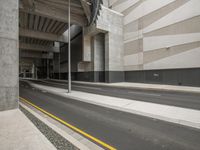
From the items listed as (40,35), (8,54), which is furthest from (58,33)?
(8,54)

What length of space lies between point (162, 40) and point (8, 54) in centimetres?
1994

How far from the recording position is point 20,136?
327cm

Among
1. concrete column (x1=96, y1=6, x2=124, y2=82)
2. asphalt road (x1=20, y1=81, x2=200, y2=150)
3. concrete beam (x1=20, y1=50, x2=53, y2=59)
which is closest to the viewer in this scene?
asphalt road (x1=20, y1=81, x2=200, y2=150)

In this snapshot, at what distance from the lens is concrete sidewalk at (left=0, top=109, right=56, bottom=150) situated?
2.82 m

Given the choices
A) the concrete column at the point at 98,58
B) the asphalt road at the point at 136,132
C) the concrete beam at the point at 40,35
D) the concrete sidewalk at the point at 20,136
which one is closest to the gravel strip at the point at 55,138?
the concrete sidewalk at the point at 20,136

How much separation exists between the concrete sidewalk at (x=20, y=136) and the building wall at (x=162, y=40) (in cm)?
1850

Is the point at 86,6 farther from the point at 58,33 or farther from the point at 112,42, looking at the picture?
the point at 58,33

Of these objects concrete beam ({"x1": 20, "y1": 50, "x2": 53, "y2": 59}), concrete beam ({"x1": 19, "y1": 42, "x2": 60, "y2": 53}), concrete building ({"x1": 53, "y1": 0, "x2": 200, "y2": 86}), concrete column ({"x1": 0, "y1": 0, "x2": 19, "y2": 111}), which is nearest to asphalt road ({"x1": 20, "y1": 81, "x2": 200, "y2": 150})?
concrete column ({"x1": 0, "y1": 0, "x2": 19, "y2": 111})

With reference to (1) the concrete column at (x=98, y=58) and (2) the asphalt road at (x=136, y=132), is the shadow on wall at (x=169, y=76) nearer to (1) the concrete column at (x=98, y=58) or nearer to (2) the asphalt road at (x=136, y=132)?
(1) the concrete column at (x=98, y=58)

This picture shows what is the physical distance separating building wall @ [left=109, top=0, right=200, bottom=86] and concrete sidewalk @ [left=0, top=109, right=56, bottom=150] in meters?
18.5

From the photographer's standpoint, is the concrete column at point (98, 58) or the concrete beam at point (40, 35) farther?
the concrete column at point (98, 58)

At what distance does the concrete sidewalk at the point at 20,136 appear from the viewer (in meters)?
2.82

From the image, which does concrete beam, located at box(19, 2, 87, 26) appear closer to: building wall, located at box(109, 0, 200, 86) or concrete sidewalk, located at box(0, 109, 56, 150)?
building wall, located at box(109, 0, 200, 86)

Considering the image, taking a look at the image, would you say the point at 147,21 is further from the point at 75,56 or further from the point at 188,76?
the point at 75,56
